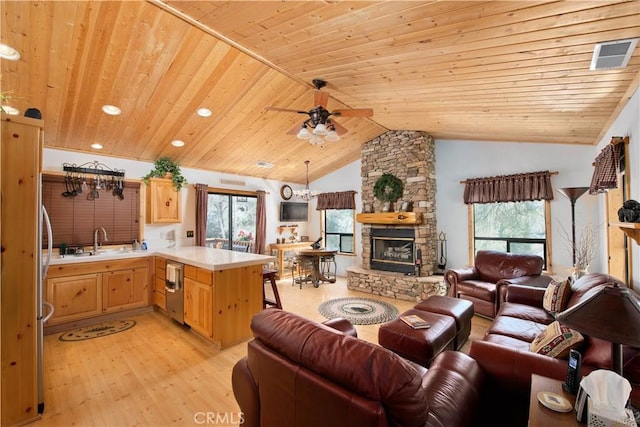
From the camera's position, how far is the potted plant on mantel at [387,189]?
18.1 feet

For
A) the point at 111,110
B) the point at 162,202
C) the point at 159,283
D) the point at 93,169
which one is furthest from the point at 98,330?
the point at 111,110

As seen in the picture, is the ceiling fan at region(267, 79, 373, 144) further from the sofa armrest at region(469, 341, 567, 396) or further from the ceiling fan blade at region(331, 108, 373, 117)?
the sofa armrest at region(469, 341, 567, 396)

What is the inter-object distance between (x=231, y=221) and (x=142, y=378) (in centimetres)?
396

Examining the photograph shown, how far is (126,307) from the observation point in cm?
403

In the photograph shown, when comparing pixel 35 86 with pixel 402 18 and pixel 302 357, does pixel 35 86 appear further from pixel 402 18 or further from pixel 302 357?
pixel 302 357

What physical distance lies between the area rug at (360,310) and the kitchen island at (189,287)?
4.59 feet

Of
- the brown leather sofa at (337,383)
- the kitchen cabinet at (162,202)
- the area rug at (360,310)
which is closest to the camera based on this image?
the brown leather sofa at (337,383)

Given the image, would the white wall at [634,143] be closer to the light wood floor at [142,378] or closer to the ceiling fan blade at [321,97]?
the light wood floor at [142,378]

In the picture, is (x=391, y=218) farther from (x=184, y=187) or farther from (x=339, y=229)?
(x=184, y=187)

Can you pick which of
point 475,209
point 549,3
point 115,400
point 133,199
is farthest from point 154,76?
point 475,209

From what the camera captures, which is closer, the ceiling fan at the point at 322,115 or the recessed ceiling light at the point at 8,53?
the recessed ceiling light at the point at 8,53

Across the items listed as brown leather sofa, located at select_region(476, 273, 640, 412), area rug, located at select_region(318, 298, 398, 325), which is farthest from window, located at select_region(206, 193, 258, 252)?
brown leather sofa, located at select_region(476, 273, 640, 412)

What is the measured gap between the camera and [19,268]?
77.3 inches

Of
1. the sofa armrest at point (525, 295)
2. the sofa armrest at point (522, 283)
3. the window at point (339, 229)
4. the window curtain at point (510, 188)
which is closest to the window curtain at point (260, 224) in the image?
the window at point (339, 229)
